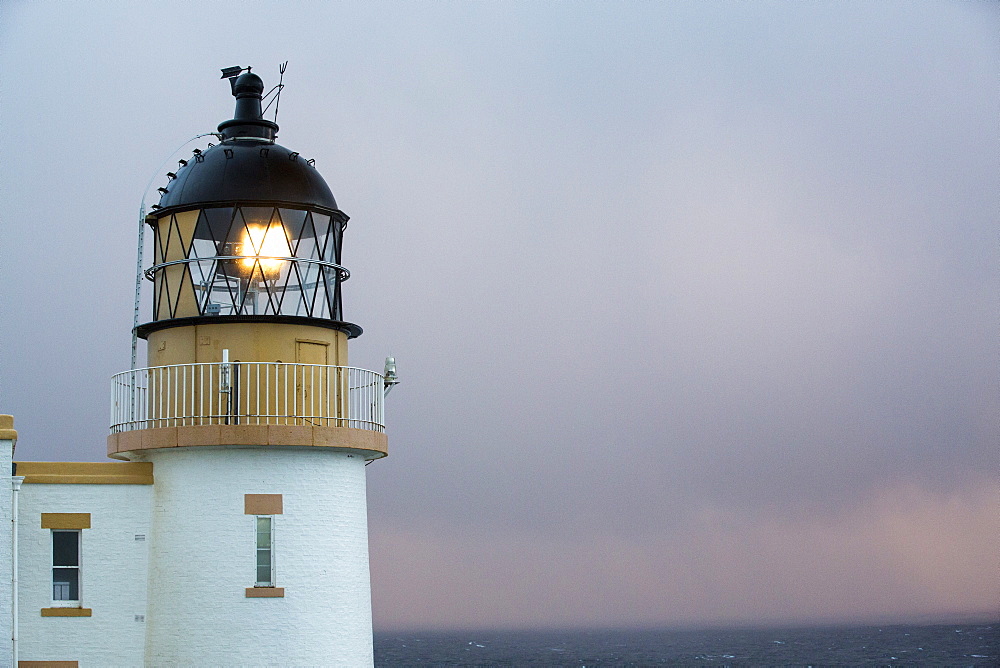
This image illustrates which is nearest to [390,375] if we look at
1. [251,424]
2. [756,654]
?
[251,424]

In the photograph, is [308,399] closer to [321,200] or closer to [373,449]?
[373,449]

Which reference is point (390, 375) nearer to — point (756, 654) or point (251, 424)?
point (251, 424)

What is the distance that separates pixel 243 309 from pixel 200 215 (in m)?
1.46

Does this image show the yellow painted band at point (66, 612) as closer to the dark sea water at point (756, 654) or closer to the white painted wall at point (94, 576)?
the white painted wall at point (94, 576)

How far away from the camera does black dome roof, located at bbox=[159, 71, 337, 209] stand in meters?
18.8

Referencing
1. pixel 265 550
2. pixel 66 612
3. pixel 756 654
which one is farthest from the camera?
pixel 756 654

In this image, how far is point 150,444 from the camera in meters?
18.1

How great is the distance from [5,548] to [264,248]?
5277 mm

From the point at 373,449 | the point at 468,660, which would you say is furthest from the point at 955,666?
the point at 373,449

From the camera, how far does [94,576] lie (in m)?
17.8

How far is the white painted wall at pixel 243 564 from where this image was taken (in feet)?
58.1

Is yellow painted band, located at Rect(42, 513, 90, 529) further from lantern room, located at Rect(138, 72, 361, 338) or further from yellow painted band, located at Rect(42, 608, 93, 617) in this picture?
lantern room, located at Rect(138, 72, 361, 338)

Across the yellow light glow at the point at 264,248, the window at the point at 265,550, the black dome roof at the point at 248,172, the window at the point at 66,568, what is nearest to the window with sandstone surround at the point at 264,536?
the window at the point at 265,550

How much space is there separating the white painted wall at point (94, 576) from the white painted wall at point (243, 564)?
219mm
